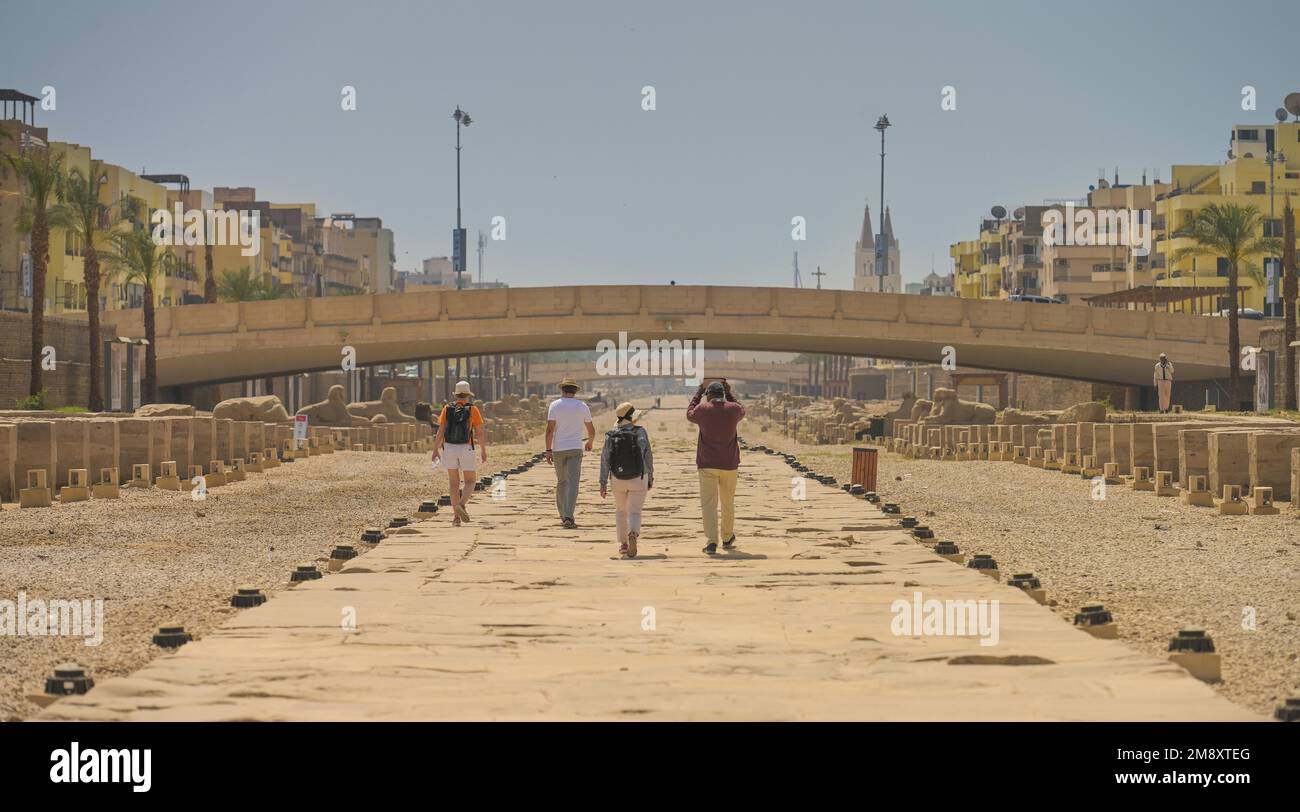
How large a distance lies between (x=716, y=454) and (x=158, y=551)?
21.7ft

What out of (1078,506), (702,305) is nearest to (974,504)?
(1078,506)

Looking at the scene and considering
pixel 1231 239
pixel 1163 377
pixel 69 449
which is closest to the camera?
pixel 69 449

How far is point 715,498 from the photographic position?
52.3ft

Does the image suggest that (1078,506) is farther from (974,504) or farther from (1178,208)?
(1178,208)

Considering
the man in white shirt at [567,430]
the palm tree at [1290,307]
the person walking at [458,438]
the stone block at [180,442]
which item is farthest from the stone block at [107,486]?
the palm tree at [1290,307]

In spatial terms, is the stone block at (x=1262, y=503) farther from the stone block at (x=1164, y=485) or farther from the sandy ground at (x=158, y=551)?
the sandy ground at (x=158, y=551)

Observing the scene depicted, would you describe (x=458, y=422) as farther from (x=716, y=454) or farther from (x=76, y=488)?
(x=76, y=488)

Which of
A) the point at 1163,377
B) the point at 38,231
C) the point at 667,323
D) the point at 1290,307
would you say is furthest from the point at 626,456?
the point at 1290,307

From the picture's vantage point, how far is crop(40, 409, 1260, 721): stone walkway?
7.82 metres

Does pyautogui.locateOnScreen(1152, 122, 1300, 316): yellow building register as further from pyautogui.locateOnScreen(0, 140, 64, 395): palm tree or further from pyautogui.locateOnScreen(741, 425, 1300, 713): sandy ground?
pyautogui.locateOnScreen(741, 425, 1300, 713): sandy ground

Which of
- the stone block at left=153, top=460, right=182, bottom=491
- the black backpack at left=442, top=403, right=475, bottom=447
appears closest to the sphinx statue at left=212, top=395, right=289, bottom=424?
the stone block at left=153, top=460, right=182, bottom=491

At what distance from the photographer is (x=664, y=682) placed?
8.45 metres
